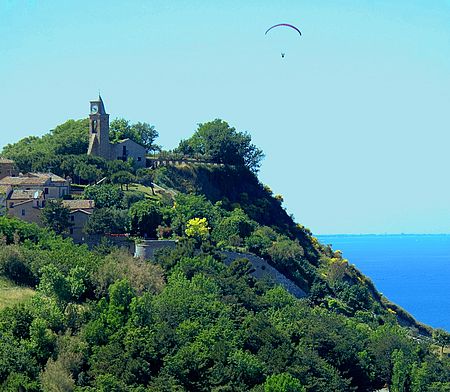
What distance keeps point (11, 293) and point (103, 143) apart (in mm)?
28114

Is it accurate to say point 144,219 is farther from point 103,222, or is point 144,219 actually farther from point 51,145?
point 51,145

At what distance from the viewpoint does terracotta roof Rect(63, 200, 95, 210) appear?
233 ft

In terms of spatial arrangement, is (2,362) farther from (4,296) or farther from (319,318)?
(319,318)

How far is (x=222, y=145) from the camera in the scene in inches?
3676

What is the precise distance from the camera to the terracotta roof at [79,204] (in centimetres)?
7094

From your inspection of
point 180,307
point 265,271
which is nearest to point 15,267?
point 180,307

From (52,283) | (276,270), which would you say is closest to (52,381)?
(52,283)

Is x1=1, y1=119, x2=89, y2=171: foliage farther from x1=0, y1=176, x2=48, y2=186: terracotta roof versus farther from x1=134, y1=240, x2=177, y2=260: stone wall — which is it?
x1=134, y1=240, x2=177, y2=260: stone wall

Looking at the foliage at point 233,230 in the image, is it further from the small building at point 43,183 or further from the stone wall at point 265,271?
the small building at point 43,183

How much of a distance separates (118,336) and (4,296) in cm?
769

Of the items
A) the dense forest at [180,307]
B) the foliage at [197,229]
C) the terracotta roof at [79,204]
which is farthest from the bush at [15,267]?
the foliage at [197,229]

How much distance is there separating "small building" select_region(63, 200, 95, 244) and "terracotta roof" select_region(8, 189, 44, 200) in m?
1.90

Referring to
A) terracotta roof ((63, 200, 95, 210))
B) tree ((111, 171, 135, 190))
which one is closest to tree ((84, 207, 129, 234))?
terracotta roof ((63, 200, 95, 210))

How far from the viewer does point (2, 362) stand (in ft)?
167
